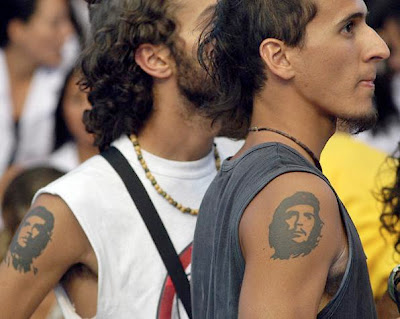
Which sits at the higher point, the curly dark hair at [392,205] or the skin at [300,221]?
the skin at [300,221]

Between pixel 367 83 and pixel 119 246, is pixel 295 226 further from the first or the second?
pixel 119 246

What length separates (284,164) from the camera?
204 centimetres

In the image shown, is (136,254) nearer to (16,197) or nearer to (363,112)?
(363,112)

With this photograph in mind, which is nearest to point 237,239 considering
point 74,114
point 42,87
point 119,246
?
point 119,246

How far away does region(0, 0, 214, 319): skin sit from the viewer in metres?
2.78

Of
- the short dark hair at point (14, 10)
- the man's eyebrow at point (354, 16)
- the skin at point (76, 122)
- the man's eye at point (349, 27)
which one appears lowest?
the skin at point (76, 122)

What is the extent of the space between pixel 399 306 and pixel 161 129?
112 centimetres

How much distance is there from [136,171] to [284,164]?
1073 mm

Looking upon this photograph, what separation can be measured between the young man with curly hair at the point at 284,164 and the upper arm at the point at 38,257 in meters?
0.57

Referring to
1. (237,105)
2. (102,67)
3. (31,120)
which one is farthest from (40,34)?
(237,105)

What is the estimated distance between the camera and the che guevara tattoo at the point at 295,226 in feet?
6.38

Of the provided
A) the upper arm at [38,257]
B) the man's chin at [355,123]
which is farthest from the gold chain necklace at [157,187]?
the man's chin at [355,123]

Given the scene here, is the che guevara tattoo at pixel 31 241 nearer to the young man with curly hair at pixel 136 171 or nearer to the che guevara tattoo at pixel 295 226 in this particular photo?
the young man with curly hair at pixel 136 171

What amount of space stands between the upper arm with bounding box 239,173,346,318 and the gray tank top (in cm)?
3
